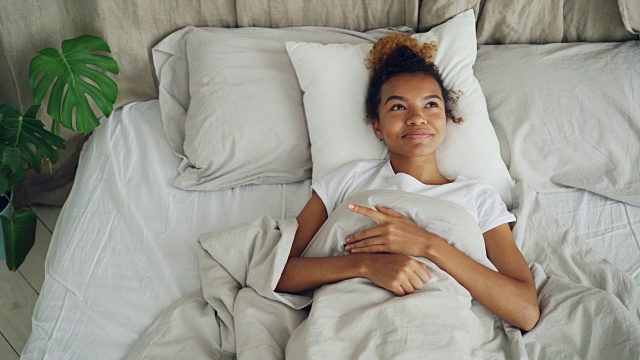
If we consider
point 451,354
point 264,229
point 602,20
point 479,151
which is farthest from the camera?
point 602,20

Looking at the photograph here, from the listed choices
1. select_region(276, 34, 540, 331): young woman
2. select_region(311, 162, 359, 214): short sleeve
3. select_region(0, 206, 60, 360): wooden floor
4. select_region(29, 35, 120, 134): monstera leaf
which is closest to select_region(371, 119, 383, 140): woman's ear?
select_region(276, 34, 540, 331): young woman

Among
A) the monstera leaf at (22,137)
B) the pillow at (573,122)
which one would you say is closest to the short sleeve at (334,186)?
the pillow at (573,122)

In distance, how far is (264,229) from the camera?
1.45 meters

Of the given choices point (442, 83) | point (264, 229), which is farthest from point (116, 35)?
point (442, 83)

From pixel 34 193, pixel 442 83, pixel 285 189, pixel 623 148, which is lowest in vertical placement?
pixel 34 193

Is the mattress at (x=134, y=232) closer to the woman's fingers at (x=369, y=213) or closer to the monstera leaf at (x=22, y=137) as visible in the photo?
the monstera leaf at (x=22, y=137)

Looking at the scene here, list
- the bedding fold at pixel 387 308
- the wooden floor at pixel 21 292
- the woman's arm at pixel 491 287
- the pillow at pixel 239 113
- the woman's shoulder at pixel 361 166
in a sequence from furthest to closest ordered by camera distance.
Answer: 1. the wooden floor at pixel 21 292
2. the pillow at pixel 239 113
3. the woman's shoulder at pixel 361 166
4. the woman's arm at pixel 491 287
5. the bedding fold at pixel 387 308

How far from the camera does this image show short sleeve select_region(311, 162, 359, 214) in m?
1.55

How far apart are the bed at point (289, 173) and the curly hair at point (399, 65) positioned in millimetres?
44

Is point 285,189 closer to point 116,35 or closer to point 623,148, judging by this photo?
point 116,35

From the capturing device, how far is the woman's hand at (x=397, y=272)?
126cm

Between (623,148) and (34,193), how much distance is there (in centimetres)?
183

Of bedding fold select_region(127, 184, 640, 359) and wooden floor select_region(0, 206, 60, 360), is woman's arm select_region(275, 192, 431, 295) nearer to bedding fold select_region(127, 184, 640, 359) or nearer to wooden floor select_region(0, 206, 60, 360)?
bedding fold select_region(127, 184, 640, 359)

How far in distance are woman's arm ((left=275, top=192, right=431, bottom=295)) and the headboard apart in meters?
0.81
